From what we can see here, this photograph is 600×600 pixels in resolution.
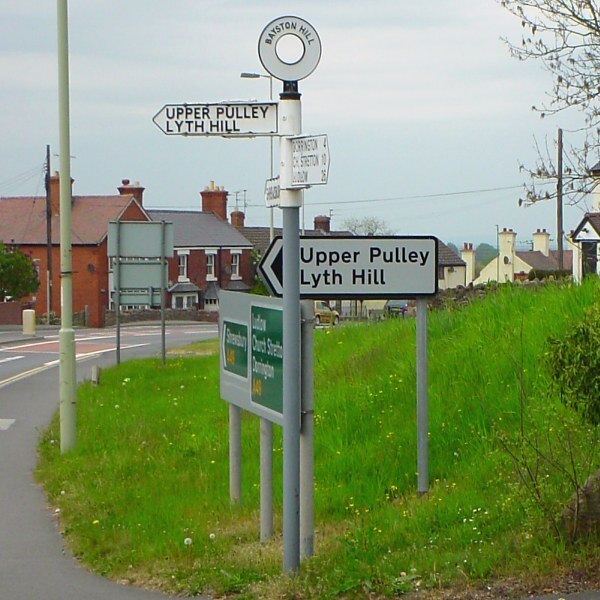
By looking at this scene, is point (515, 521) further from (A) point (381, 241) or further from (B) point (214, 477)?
(B) point (214, 477)

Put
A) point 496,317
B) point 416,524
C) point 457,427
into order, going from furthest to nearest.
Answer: point 496,317
point 457,427
point 416,524

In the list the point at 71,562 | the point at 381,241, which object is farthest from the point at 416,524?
the point at 71,562

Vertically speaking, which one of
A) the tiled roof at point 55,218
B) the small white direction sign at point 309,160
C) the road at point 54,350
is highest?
the tiled roof at point 55,218

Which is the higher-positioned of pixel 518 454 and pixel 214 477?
pixel 518 454

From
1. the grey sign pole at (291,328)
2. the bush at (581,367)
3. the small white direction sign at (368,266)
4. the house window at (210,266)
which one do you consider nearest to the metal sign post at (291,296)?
the grey sign pole at (291,328)

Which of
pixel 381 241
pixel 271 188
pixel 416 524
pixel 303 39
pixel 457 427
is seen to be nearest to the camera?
pixel 303 39

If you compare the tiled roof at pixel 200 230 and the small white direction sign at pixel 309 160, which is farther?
the tiled roof at pixel 200 230

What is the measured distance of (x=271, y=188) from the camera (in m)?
6.92

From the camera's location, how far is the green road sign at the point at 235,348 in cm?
827

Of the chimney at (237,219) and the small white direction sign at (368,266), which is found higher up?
the chimney at (237,219)

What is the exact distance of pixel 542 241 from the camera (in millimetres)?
95562

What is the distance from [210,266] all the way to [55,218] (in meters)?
11.6

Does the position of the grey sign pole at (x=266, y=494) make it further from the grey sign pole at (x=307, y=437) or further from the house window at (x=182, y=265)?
the house window at (x=182, y=265)

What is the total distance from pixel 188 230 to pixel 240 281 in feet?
17.0
